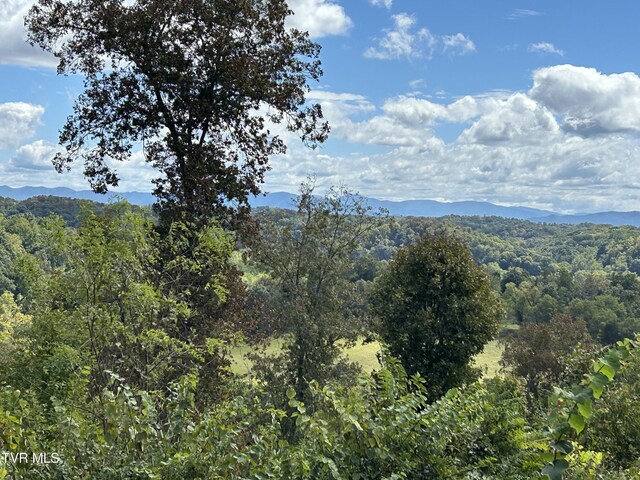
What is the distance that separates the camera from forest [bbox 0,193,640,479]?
4305 millimetres

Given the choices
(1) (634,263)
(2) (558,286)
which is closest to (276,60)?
(2) (558,286)

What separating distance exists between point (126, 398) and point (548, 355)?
3158 centimetres

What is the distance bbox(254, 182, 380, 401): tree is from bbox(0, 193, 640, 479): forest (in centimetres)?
7

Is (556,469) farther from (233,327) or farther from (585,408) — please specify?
(233,327)

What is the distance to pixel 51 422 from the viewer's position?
7.20 metres

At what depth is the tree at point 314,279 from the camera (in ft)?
66.2

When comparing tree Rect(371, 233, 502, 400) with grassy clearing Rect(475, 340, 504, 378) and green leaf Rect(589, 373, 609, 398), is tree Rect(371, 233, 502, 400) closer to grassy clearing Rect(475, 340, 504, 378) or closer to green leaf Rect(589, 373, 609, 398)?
green leaf Rect(589, 373, 609, 398)

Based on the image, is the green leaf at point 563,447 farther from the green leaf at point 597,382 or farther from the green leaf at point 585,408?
the green leaf at point 597,382

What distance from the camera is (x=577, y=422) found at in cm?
249

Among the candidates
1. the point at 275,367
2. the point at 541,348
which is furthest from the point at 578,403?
the point at 541,348

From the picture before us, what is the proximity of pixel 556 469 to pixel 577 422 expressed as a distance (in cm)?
28

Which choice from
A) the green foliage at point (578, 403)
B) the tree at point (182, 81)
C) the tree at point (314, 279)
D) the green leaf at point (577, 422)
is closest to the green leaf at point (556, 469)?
the green foliage at point (578, 403)

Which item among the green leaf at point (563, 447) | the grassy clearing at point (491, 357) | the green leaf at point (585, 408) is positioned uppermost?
the green leaf at point (585, 408)

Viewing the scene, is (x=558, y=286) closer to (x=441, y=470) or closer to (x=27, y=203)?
(x=441, y=470)
